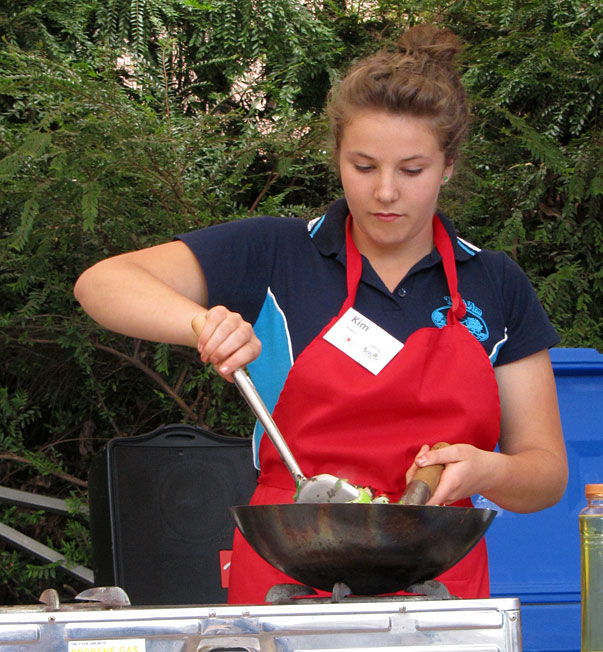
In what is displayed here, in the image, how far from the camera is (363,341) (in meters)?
1.40

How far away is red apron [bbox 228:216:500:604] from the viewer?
4.36 ft

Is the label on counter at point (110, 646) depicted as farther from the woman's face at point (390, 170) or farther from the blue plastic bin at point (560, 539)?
the blue plastic bin at point (560, 539)

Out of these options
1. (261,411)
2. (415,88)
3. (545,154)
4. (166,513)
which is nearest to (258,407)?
(261,411)

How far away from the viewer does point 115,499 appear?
2.51 meters

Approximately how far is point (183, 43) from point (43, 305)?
1.40m

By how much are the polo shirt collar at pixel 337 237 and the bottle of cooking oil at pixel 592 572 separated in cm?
53

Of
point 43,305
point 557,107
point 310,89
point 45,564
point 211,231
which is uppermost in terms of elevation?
point 310,89

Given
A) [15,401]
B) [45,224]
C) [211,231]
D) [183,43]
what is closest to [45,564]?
[15,401]

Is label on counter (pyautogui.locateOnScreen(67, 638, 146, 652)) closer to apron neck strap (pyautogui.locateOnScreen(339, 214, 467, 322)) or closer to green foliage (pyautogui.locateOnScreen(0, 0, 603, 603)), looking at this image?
apron neck strap (pyautogui.locateOnScreen(339, 214, 467, 322))

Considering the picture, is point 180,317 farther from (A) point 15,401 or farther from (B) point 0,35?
(B) point 0,35

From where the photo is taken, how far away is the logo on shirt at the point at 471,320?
4.79 ft

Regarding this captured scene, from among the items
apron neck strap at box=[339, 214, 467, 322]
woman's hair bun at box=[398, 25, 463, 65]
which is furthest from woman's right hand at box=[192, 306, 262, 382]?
woman's hair bun at box=[398, 25, 463, 65]

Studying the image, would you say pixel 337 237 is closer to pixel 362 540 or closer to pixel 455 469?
pixel 455 469

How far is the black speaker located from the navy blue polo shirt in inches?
46.3
